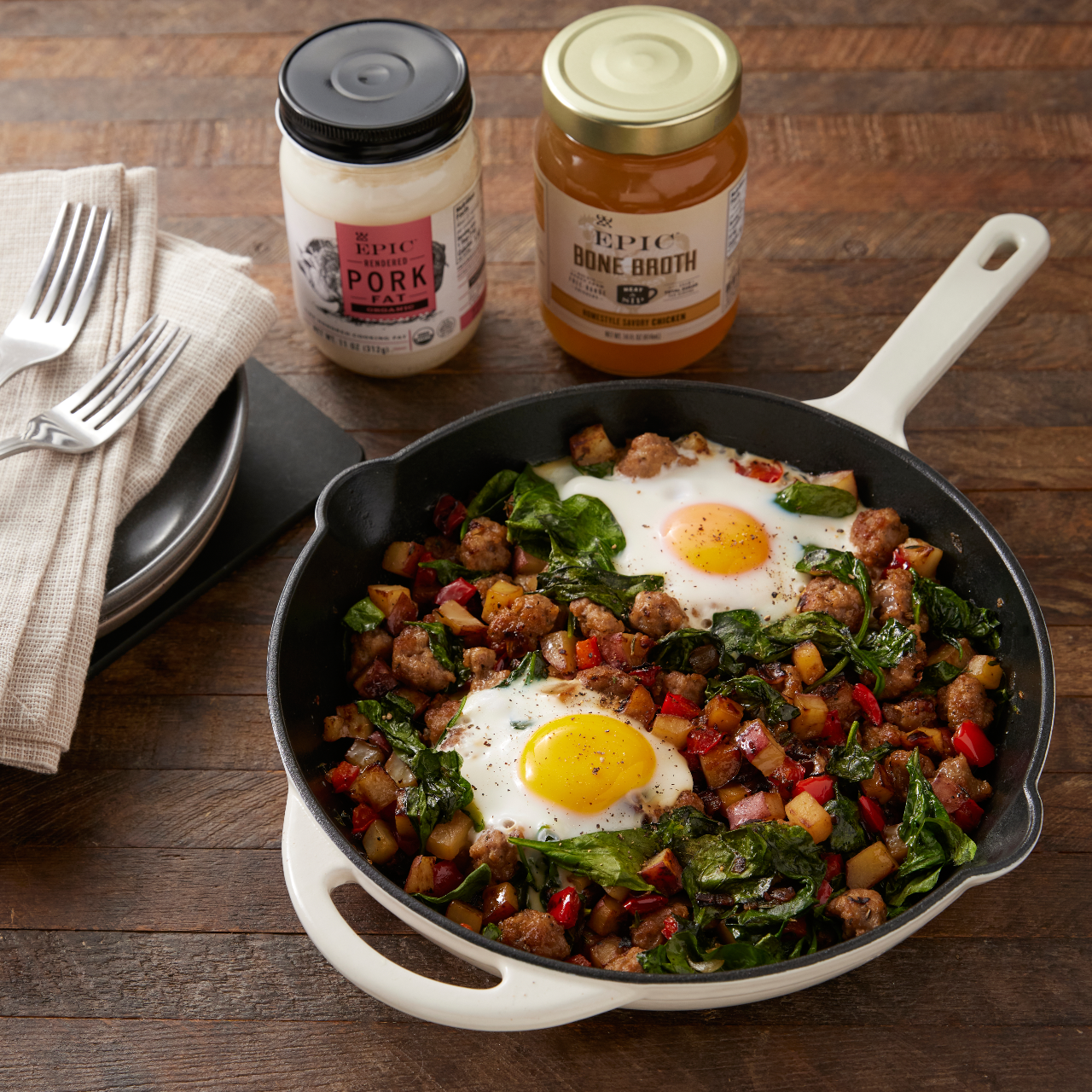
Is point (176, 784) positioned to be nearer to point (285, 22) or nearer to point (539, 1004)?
point (539, 1004)

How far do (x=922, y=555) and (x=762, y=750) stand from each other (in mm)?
707

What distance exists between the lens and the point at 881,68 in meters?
4.50

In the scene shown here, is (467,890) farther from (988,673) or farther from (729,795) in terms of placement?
(988,673)

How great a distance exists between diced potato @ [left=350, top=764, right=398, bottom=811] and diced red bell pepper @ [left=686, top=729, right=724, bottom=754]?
2.21ft

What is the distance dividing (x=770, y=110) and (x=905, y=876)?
2.92 meters

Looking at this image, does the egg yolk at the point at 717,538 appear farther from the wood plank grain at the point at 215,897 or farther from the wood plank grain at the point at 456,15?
the wood plank grain at the point at 456,15

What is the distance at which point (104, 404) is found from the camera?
3.17 meters

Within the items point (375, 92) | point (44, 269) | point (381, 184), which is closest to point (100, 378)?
point (44, 269)

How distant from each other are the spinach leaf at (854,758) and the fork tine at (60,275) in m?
2.38

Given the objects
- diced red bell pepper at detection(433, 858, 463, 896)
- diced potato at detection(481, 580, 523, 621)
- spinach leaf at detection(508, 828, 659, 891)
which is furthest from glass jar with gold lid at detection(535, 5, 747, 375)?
diced red bell pepper at detection(433, 858, 463, 896)

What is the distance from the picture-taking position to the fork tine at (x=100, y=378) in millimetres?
3148

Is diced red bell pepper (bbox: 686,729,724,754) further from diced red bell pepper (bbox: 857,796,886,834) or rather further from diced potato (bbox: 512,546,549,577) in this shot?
diced potato (bbox: 512,546,549,577)

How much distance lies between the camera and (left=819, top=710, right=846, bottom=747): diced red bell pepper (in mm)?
2814

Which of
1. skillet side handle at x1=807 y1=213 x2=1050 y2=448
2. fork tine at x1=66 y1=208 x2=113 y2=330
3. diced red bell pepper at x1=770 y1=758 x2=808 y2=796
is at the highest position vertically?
skillet side handle at x1=807 y1=213 x2=1050 y2=448
